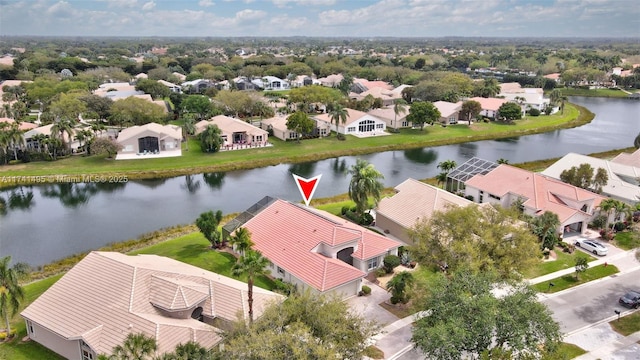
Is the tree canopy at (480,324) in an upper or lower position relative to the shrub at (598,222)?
upper

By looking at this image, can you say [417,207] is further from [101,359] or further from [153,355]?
[101,359]

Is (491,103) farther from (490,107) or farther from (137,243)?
(137,243)

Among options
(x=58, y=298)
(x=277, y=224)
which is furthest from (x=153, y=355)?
(x=277, y=224)

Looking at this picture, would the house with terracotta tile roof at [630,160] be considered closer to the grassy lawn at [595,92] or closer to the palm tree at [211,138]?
the palm tree at [211,138]

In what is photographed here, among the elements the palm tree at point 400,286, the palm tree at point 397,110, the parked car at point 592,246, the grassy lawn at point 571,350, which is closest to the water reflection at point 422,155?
the palm tree at point 397,110

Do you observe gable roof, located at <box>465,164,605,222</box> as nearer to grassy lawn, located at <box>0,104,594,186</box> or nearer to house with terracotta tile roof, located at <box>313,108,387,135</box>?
grassy lawn, located at <box>0,104,594,186</box>
